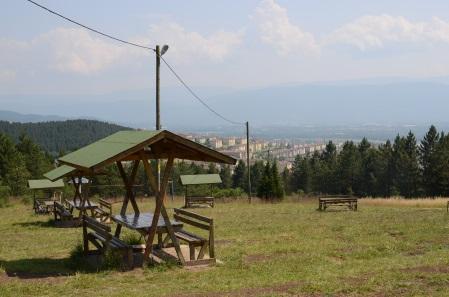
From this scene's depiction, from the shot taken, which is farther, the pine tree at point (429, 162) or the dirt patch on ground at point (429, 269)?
the pine tree at point (429, 162)

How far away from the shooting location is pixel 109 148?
476 inches

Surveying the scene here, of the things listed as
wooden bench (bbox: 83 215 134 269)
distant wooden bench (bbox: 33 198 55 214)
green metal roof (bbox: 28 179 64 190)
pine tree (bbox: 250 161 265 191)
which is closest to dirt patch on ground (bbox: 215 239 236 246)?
wooden bench (bbox: 83 215 134 269)

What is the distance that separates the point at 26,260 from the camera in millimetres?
12836

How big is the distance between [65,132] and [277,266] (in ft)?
475

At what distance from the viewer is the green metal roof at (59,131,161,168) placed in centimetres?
1096

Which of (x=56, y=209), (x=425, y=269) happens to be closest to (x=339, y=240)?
(x=425, y=269)

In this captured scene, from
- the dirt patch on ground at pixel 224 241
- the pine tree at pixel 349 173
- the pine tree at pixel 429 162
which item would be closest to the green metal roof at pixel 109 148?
the dirt patch on ground at pixel 224 241

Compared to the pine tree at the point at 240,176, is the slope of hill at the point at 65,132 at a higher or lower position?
higher

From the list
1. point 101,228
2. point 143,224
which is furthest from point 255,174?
point 101,228

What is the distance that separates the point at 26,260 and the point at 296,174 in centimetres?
10010

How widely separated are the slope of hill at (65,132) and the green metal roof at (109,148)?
399 ft

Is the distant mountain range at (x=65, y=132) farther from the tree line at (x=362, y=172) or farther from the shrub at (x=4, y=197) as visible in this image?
the shrub at (x=4, y=197)

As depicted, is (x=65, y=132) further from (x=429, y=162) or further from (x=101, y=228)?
(x=101, y=228)

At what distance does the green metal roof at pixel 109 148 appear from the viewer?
11.0 metres
